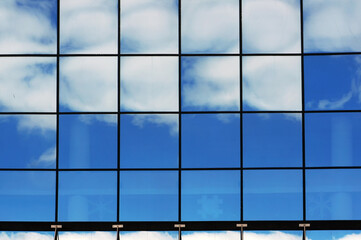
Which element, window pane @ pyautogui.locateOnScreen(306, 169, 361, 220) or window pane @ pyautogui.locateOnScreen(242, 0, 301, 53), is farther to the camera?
window pane @ pyautogui.locateOnScreen(242, 0, 301, 53)

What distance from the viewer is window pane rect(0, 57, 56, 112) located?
39.8ft

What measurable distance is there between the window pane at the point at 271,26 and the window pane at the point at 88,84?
2994mm

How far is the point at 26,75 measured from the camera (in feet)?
40.0

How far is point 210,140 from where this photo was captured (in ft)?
39.7

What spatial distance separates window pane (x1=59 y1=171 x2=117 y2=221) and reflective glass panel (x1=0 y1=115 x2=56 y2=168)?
796 millimetres

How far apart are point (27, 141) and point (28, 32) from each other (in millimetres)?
2365

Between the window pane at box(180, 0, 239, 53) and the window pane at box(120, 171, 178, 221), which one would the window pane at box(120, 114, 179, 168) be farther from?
the window pane at box(180, 0, 239, 53)

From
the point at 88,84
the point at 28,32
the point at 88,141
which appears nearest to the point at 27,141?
the point at 88,141

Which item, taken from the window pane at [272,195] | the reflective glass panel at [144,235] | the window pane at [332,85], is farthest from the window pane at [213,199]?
the window pane at [332,85]

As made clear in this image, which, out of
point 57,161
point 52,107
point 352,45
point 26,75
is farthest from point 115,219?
point 352,45

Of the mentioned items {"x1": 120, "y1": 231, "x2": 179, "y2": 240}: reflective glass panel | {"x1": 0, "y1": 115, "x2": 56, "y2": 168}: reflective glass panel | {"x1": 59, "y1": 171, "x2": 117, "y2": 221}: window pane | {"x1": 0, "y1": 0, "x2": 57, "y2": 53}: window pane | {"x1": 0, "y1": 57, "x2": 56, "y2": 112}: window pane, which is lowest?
{"x1": 120, "y1": 231, "x2": 179, "y2": 240}: reflective glass panel

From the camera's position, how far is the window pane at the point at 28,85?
478 inches

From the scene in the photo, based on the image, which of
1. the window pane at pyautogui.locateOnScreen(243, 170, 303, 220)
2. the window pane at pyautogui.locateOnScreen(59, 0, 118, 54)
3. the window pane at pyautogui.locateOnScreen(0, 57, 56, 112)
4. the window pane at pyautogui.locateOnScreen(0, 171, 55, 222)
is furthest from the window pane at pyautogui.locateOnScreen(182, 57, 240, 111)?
the window pane at pyautogui.locateOnScreen(0, 171, 55, 222)

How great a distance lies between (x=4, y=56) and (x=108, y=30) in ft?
7.63
